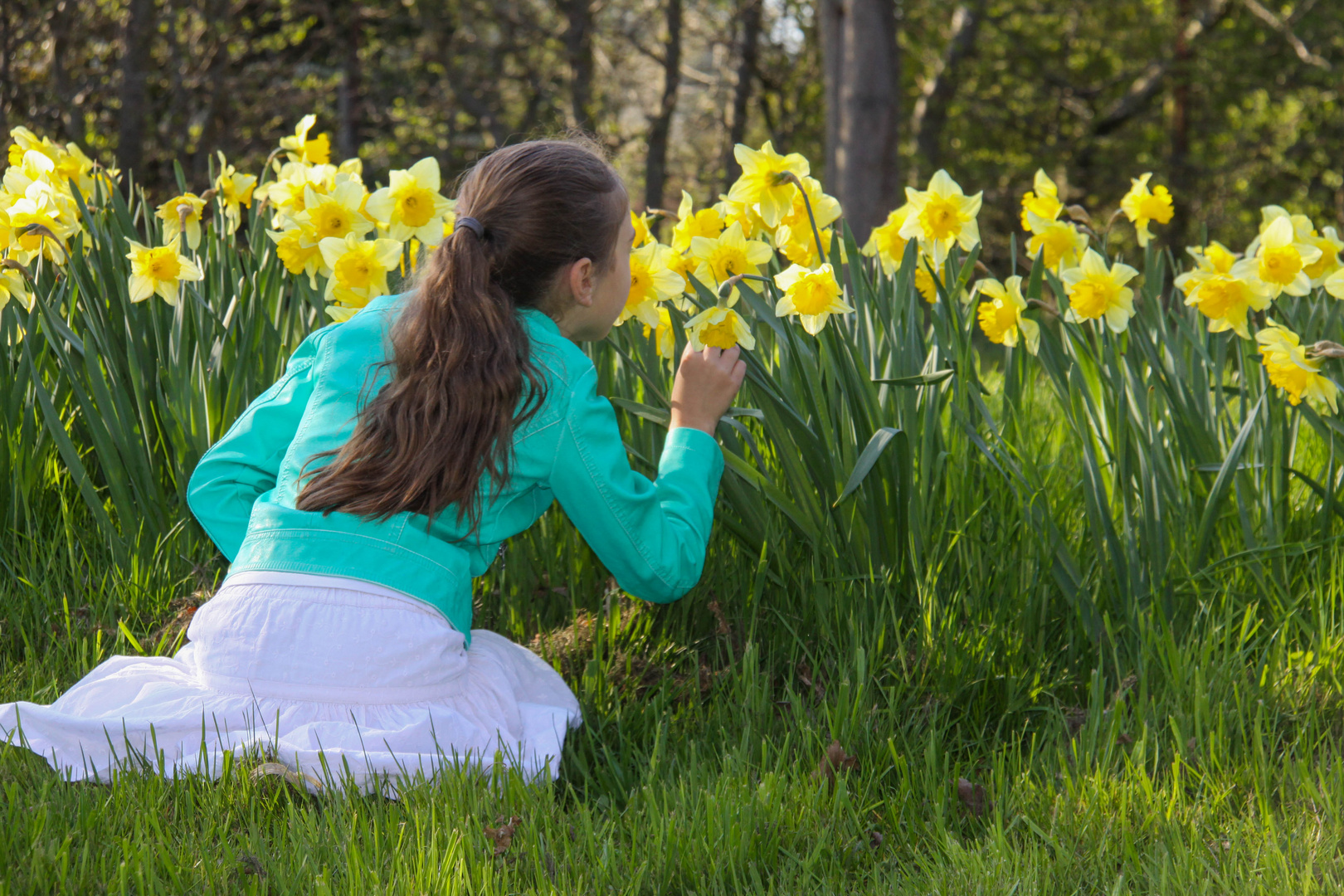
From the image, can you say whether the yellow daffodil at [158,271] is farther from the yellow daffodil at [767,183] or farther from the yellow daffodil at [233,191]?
the yellow daffodil at [767,183]

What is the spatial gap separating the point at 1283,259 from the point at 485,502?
173 centimetres

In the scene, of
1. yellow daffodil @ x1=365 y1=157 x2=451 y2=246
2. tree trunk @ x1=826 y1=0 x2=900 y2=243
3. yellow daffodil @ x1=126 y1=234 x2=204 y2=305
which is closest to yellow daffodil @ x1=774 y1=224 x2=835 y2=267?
yellow daffodil @ x1=365 y1=157 x2=451 y2=246

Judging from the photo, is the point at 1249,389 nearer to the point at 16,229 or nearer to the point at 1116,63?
the point at 16,229

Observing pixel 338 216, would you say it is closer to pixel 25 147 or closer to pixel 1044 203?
pixel 25 147

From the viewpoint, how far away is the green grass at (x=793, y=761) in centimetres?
158

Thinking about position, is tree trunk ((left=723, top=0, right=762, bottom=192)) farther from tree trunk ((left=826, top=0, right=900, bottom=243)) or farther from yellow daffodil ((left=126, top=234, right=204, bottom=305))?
yellow daffodil ((left=126, top=234, right=204, bottom=305))

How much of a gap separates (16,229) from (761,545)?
1875 millimetres

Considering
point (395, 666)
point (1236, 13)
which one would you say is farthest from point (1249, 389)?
point (1236, 13)

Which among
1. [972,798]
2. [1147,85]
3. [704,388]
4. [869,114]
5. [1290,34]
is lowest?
[972,798]

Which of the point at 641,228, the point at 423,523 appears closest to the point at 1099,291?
the point at 641,228

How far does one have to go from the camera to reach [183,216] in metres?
2.57

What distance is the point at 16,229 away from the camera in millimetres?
2572

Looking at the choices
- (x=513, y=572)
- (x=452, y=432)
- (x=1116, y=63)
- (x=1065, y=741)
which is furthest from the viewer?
(x=1116, y=63)

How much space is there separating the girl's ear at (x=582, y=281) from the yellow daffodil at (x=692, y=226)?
19.4 inches
